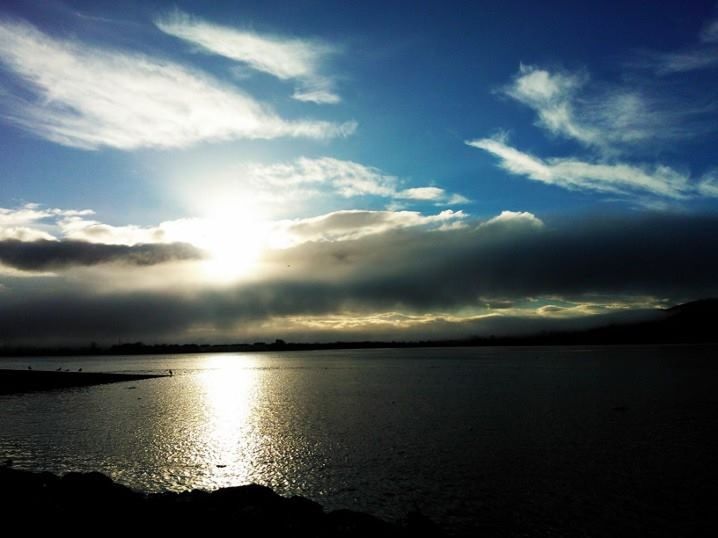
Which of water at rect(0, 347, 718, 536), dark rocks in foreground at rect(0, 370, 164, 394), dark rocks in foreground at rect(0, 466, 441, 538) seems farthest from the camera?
dark rocks in foreground at rect(0, 370, 164, 394)

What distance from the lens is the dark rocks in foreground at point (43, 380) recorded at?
9125 cm

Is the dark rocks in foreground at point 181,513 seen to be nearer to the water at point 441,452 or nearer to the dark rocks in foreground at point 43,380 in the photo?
the water at point 441,452

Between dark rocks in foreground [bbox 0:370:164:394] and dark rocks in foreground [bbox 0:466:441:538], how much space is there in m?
81.9

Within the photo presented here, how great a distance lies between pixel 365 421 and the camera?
48.3 metres

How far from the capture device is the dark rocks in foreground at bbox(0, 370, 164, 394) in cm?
9125

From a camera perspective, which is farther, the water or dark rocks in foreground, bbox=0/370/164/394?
dark rocks in foreground, bbox=0/370/164/394

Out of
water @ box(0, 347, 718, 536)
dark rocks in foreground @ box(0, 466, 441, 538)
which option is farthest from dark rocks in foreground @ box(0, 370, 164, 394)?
dark rocks in foreground @ box(0, 466, 441, 538)

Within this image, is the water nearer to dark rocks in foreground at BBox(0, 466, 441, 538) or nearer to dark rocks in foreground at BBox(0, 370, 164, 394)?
dark rocks in foreground at BBox(0, 466, 441, 538)

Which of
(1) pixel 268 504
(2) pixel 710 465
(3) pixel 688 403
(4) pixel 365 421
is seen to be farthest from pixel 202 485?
(3) pixel 688 403

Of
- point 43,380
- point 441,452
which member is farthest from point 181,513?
point 43,380

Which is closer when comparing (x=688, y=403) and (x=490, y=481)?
(x=490, y=481)

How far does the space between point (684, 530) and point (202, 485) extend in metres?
22.8

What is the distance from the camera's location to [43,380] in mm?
100125

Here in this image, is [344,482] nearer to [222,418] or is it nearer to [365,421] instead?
[365,421]
